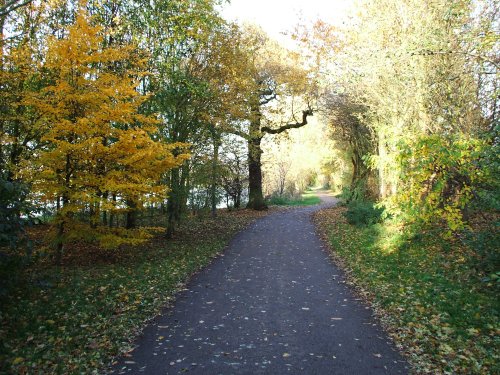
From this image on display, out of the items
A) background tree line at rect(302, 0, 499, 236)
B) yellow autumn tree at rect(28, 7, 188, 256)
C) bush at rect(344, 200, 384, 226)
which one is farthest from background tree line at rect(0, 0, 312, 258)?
bush at rect(344, 200, 384, 226)

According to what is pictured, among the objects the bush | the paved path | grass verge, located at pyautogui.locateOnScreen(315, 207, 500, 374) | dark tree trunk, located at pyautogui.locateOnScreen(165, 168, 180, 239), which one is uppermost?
dark tree trunk, located at pyautogui.locateOnScreen(165, 168, 180, 239)

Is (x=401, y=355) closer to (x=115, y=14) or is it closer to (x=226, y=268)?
(x=226, y=268)

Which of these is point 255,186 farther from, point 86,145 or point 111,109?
point 86,145

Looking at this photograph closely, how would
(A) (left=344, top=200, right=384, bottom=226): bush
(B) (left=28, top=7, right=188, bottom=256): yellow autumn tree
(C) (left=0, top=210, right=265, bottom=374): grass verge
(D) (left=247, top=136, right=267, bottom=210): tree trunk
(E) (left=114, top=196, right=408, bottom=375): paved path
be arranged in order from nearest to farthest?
(E) (left=114, top=196, right=408, bottom=375): paved path, (C) (left=0, top=210, right=265, bottom=374): grass verge, (B) (left=28, top=7, right=188, bottom=256): yellow autumn tree, (A) (left=344, top=200, right=384, bottom=226): bush, (D) (left=247, top=136, right=267, bottom=210): tree trunk

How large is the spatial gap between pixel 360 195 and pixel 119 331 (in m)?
17.5

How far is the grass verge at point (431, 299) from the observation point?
5.14m

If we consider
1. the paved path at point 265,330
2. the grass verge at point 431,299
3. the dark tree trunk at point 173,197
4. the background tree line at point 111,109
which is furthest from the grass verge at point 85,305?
the grass verge at point 431,299

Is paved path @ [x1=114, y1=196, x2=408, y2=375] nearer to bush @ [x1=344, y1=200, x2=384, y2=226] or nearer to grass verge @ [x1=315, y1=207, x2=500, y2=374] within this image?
grass verge @ [x1=315, y1=207, x2=500, y2=374]

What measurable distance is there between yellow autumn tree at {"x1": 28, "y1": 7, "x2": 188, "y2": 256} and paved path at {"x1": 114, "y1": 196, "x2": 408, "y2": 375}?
3106 mm

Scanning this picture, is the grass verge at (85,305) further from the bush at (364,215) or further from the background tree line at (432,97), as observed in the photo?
the bush at (364,215)

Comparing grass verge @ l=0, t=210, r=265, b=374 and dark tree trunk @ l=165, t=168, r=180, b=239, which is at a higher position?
dark tree trunk @ l=165, t=168, r=180, b=239

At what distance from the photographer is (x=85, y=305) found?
713 cm

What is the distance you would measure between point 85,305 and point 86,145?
3799 millimetres

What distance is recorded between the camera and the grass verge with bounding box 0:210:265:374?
527 centimetres
